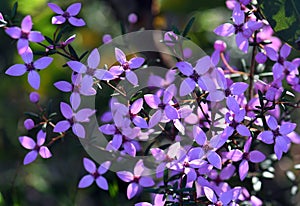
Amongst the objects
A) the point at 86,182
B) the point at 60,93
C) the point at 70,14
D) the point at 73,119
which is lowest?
the point at 60,93

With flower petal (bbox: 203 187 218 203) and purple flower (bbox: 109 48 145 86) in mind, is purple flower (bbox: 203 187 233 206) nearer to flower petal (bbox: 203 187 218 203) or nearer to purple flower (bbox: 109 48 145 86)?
flower petal (bbox: 203 187 218 203)

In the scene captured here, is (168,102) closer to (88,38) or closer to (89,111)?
(89,111)

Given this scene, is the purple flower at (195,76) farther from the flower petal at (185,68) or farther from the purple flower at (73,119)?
the purple flower at (73,119)

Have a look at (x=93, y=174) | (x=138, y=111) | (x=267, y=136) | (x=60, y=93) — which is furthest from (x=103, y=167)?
(x=60, y=93)

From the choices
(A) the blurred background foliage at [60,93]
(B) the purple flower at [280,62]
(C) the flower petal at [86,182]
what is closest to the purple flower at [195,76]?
(B) the purple flower at [280,62]

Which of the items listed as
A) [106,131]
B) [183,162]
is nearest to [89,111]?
[106,131]

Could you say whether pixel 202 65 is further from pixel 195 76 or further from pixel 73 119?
pixel 73 119
